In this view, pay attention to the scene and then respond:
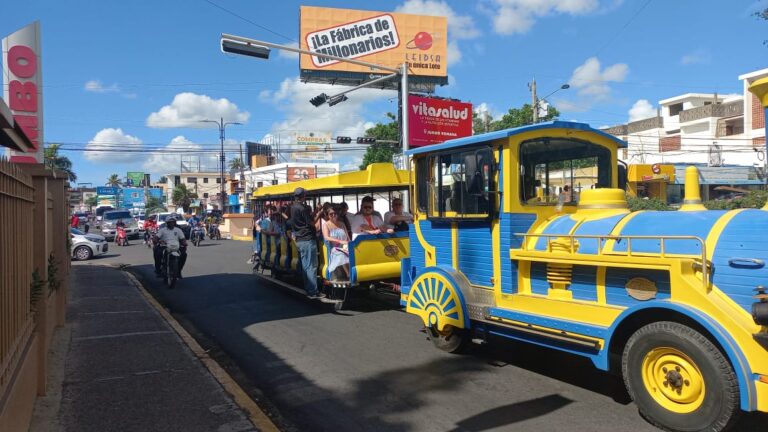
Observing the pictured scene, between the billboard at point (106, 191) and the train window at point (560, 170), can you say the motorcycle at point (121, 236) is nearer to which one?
the train window at point (560, 170)

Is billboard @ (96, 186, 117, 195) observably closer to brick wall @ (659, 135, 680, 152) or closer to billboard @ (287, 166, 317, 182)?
billboard @ (287, 166, 317, 182)

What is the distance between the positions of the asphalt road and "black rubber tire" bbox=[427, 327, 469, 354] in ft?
0.39

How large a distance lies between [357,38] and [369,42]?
82 cm

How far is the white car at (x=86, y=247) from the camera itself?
2069 cm

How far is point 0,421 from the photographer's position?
2.83 m

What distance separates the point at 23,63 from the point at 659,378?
46.0 ft

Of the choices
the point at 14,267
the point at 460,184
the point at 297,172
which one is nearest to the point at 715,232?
the point at 460,184

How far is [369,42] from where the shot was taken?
3484 cm

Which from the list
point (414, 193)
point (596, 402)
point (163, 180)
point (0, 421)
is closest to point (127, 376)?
point (0, 421)

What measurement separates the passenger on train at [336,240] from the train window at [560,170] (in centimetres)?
384

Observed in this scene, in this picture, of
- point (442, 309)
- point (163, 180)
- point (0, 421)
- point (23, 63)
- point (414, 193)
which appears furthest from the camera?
point (163, 180)

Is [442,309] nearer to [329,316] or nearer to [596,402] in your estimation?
[596,402]

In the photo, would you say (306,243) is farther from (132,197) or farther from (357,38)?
(132,197)

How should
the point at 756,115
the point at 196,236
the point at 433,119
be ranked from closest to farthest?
the point at 433,119, the point at 196,236, the point at 756,115
